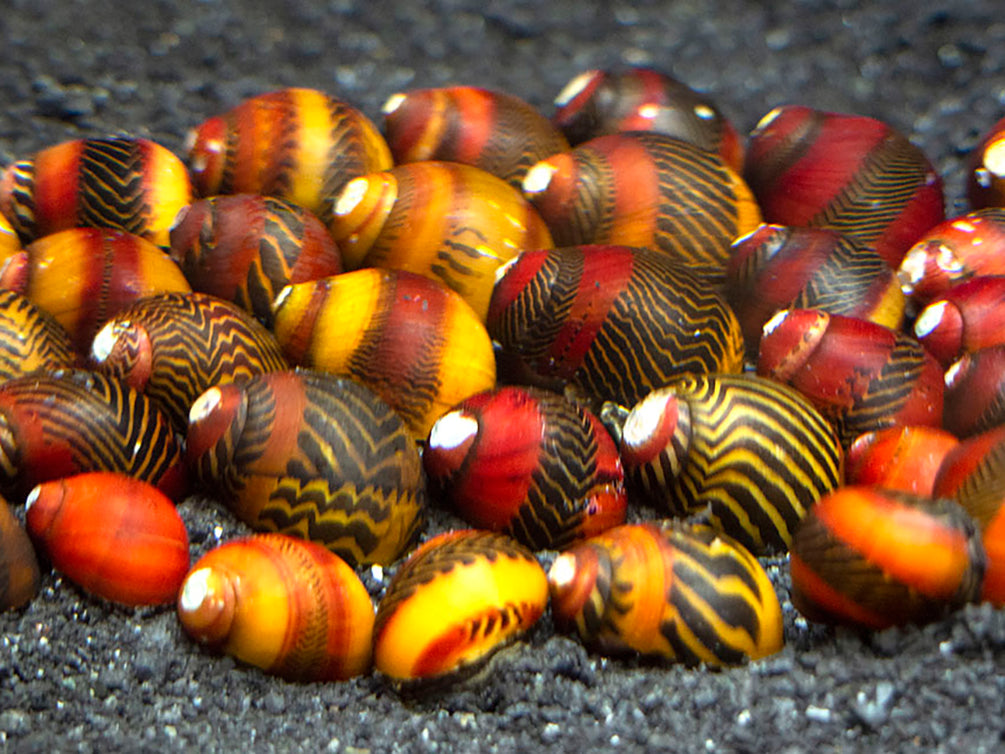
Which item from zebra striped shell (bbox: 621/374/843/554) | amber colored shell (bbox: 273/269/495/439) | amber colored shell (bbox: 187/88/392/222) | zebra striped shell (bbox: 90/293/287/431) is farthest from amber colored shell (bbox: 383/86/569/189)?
zebra striped shell (bbox: 621/374/843/554)

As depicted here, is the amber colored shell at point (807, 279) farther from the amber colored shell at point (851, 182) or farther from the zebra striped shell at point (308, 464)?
the zebra striped shell at point (308, 464)

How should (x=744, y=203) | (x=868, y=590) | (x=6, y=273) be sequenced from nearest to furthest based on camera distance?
1. (x=868, y=590)
2. (x=6, y=273)
3. (x=744, y=203)

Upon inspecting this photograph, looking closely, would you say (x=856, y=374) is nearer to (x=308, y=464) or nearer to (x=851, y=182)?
(x=851, y=182)

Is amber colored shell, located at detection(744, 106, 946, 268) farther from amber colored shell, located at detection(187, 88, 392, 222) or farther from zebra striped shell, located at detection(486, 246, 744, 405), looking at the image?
amber colored shell, located at detection(187, 88, 392, 222)

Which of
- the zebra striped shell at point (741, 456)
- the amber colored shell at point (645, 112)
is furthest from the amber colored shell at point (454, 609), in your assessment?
the amber colored shell at point (645, 112)

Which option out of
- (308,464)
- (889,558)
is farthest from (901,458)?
(308,464)

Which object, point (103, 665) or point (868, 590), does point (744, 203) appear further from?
point (103, 665)

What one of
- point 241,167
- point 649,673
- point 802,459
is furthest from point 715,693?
point 241,167
